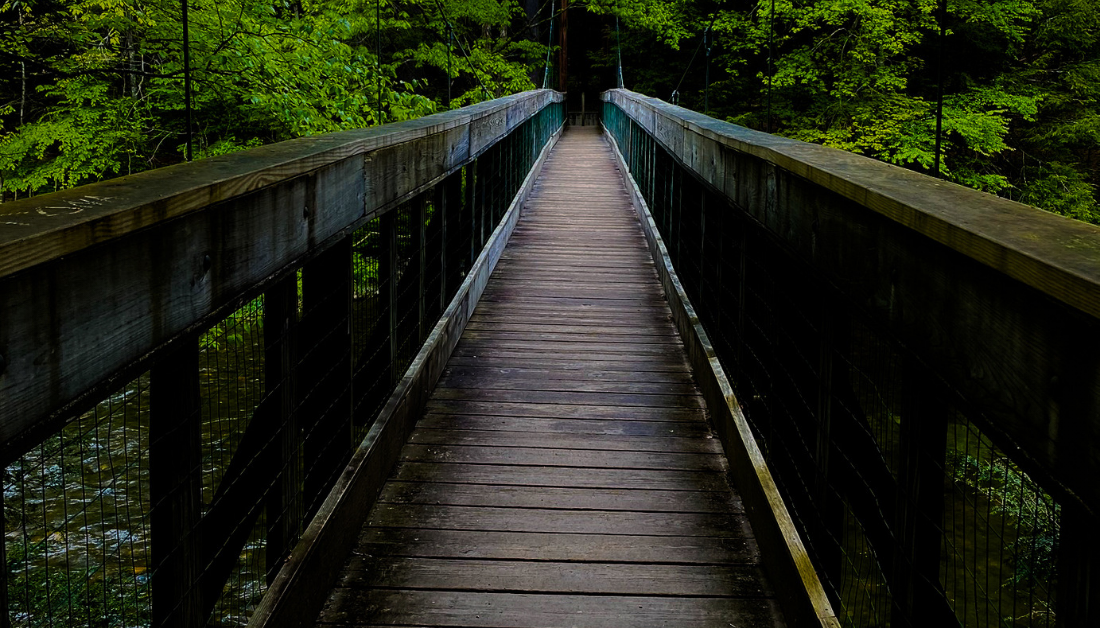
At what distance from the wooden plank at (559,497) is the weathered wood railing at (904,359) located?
0.14 metres

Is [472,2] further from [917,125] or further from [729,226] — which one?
[729,226]

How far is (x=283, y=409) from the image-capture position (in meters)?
2.23

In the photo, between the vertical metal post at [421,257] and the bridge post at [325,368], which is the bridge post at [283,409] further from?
the vertical metal post at [421,257]

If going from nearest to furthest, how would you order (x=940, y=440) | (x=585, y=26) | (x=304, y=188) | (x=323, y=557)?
1. (x=940, y=440)
2. (x=304, y=188)
3. (x=323, y=557)
4. (x=585, y=26)

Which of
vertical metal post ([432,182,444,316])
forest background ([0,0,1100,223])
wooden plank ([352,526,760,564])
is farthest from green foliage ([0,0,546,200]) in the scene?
wooden plank ([352,526,760,564])

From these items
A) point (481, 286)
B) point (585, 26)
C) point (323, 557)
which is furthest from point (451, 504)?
point (585, 26)

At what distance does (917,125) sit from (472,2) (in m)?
7.64

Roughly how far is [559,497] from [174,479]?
1539 mm

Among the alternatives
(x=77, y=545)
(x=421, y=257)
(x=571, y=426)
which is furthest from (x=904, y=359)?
(x=77, y=545)

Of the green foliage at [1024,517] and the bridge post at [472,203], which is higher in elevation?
the bridge post at [472,203]

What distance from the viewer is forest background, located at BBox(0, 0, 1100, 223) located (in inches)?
299

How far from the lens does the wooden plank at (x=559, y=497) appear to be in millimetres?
2959

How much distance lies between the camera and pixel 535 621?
2.30m

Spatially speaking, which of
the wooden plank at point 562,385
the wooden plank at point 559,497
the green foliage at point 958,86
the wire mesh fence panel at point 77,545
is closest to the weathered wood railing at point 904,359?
the wooden plank at point 559,497
